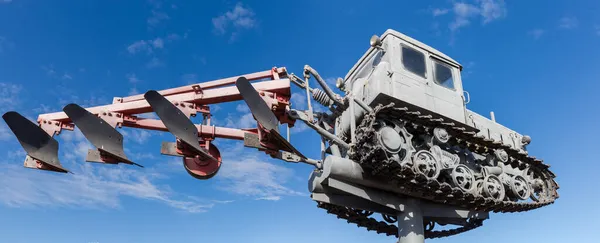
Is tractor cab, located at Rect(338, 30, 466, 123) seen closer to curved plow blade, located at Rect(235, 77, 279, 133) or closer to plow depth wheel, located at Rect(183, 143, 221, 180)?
curved plow blade, located at Rect(235, 77, 279, 133)

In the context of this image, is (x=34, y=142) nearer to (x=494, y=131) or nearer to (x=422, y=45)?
(x=422, y=45)

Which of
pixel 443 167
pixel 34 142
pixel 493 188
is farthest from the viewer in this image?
pixel 493 188

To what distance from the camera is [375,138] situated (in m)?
11.4

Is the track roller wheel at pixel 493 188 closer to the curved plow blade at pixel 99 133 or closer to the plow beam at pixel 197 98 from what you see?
the plow beam at pixel 197 98

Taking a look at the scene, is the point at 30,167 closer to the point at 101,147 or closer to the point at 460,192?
the point at 101,147

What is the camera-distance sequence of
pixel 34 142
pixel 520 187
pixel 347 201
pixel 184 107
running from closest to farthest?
Result: pixel 34 142 < pixel 184 107 < pixel 347 201 < pixel 520 187

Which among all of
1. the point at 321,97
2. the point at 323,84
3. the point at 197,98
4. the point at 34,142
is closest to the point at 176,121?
the point at 197,98

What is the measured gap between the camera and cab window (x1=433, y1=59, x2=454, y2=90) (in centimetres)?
1356

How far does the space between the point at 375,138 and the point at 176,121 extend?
442 cm

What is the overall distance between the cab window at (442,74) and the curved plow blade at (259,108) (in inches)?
200

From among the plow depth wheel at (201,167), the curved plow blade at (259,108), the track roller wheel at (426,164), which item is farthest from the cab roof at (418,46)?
the plow depth wheel at (201,167)

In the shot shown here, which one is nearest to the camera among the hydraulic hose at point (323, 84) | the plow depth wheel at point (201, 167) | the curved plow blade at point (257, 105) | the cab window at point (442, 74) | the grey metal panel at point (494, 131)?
the curved plow blade at point (257, 105)

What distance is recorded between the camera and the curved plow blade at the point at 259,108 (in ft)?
33.3

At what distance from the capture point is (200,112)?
1071cm
